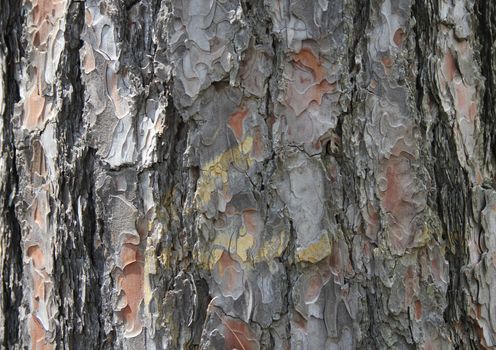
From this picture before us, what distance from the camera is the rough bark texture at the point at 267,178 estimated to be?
110cm

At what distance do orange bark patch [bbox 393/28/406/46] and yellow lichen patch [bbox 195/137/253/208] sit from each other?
308mm

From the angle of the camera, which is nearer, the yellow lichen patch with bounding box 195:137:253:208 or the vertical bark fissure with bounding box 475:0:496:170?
the yellow lichen patch with bounding box 195:137:253:208

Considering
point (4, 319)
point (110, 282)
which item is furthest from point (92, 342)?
point (4, 319)

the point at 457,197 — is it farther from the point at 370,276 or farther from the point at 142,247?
the point at 142,247

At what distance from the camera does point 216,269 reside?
1.11 m

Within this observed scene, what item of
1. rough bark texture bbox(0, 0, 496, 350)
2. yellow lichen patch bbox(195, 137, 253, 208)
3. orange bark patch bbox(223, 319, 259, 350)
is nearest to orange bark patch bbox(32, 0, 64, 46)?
rough bark texture bbox(0, 0, 496, 350)

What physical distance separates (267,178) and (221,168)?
3.1 inches

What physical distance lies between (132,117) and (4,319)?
1.72ft

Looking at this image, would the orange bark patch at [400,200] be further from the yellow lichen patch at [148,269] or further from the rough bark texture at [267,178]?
the yellow lichen patch at [148,269]

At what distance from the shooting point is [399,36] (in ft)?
3.78

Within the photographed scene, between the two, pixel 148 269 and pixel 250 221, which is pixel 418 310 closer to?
pixel 250 221

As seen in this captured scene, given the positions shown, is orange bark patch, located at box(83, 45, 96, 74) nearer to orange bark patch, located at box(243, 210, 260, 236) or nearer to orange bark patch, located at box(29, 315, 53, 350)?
orange bark patch, located at box(243, 210, 260, 236)

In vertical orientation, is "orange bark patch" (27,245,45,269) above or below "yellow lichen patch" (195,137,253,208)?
below

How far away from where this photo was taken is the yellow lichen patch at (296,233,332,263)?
1.10 metres
